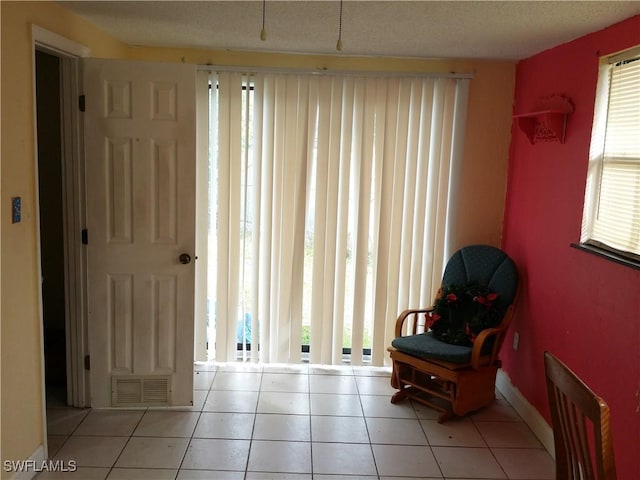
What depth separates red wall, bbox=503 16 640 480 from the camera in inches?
92.4

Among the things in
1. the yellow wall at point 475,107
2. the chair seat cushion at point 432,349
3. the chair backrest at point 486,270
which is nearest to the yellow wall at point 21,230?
the yellow wall at point 475,107

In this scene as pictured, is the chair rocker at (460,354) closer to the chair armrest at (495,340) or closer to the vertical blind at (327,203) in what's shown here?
the chair armrest at (495,340)

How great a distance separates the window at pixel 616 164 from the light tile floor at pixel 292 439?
4.12 feet

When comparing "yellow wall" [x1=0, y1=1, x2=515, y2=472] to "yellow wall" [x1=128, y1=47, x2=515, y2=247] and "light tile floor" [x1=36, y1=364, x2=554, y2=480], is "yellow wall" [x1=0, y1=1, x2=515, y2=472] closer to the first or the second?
"light tile floor" [x1=36, y1=364, x2=554, y2=480]

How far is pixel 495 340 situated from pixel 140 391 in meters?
2.21

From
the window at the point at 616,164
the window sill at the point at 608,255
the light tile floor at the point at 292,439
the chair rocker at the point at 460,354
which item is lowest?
the light tile floor at the point at 292,439

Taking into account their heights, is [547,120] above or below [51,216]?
above

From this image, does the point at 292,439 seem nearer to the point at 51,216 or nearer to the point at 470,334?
the point at 470,334

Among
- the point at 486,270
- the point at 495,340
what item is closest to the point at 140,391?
the point at 495,340

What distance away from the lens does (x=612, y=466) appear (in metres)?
1.47

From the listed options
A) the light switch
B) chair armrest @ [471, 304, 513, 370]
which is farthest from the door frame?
chair armrest @ [471, 304, 513, 370]

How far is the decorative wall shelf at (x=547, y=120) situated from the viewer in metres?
3.00

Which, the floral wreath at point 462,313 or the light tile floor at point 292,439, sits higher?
the floral wreath at point 462,313

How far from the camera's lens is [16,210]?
235 centimetres
